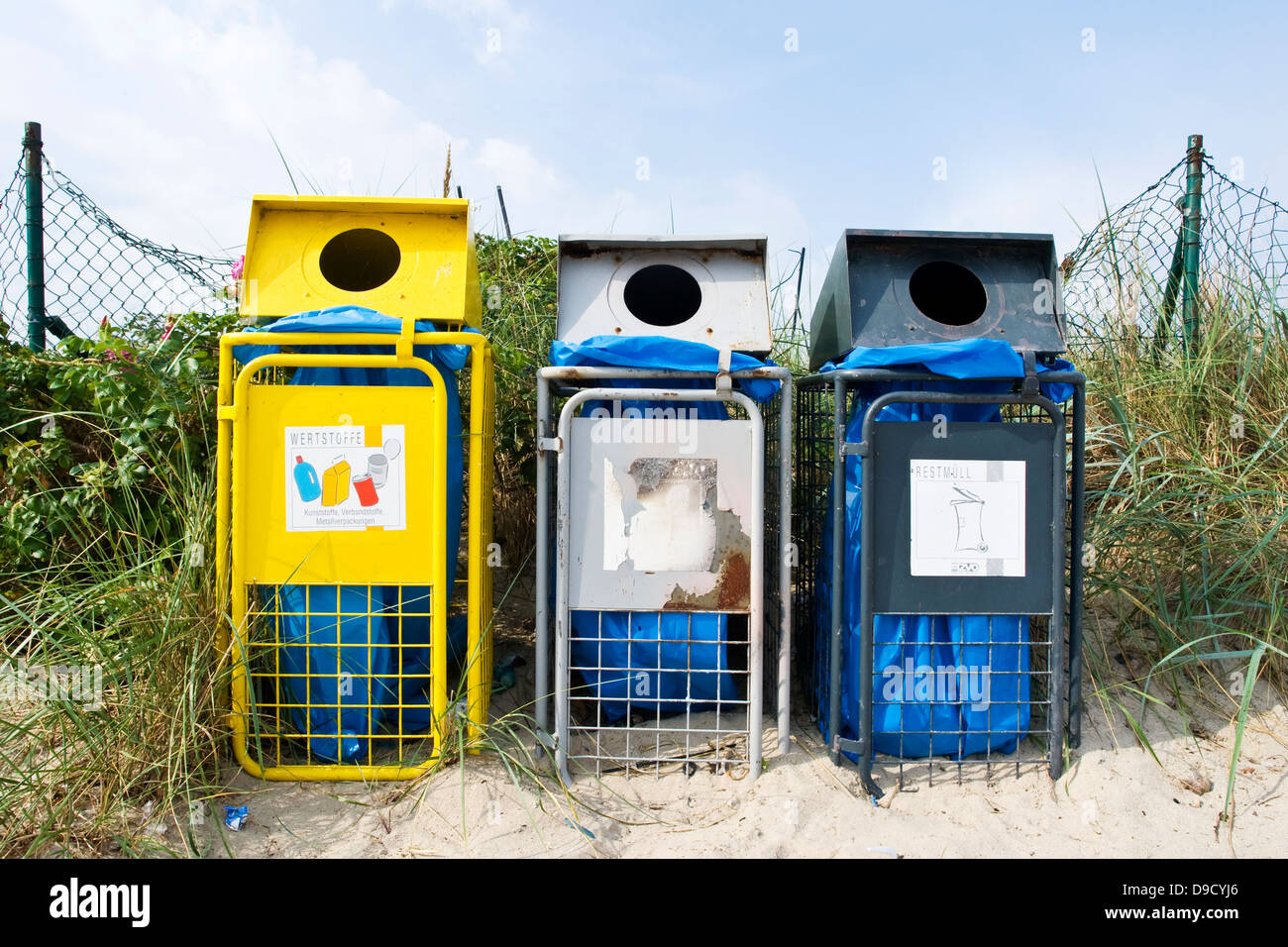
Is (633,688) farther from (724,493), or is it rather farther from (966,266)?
(966,266)

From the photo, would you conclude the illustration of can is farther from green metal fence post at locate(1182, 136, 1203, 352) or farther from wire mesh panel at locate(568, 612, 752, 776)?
green metal fence post at locate(1182, 136, 1203, 352)

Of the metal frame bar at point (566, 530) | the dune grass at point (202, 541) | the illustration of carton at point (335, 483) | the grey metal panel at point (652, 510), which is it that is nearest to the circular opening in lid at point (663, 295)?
the dune grass at point (202, 541)

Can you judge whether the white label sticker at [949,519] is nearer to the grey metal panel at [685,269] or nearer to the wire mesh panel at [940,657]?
the wire mesh panel at [940,657]

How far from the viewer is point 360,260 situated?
10.6 ft

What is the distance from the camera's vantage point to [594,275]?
290cm

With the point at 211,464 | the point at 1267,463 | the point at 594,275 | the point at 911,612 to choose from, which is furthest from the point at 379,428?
the point at 1267,463

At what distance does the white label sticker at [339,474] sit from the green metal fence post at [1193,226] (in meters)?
3.85

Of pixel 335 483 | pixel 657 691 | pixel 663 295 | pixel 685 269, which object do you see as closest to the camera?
pixel 335 483

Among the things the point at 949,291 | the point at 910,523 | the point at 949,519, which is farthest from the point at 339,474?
the point at 949,291

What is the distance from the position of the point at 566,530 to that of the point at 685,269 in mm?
1077

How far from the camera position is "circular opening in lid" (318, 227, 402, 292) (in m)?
3.14

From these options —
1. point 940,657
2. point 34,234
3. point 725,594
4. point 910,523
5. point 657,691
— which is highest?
point 34,234

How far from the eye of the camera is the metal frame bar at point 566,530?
256 centimetres

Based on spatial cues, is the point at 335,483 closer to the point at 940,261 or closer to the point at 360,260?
the point at 360,260
